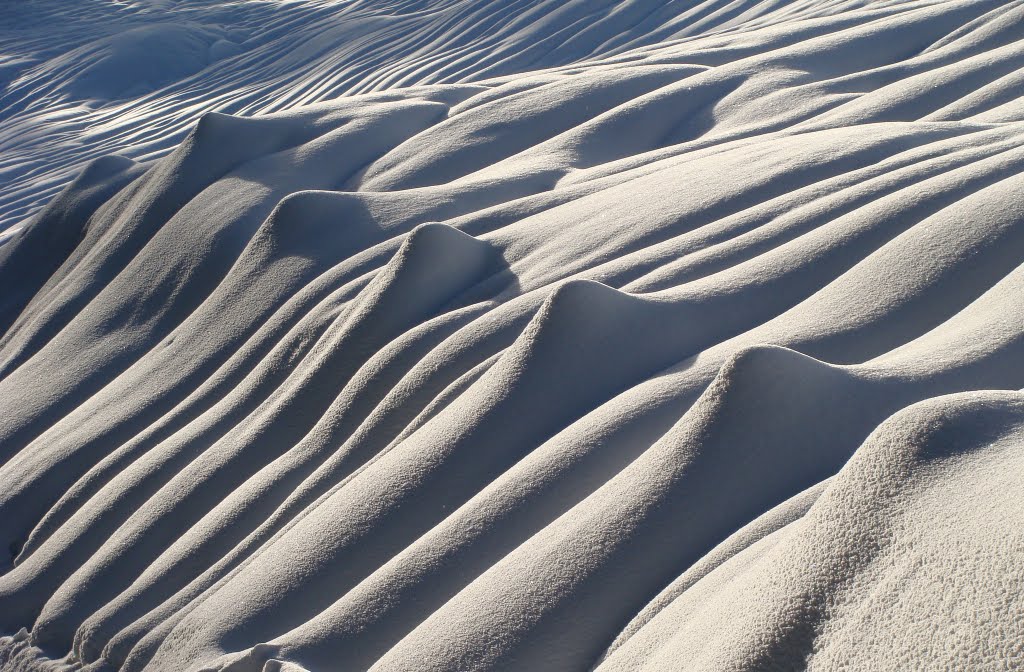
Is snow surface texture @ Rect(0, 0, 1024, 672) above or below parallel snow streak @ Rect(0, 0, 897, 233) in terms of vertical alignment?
below

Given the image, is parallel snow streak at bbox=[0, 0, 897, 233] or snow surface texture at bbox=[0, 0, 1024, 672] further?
parallel snow streak at bbox=[0, 0, 897, 233]

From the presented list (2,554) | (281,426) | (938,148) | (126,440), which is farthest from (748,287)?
(2,554)

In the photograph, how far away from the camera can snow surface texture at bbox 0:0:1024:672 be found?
1.15 m

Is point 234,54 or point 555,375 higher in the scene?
point 234,54

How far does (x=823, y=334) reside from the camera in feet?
5.67

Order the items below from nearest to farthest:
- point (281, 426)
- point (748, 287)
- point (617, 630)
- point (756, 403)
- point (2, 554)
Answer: point (617, 630) → point (756, 403) → point (748, 287) → point (281, 426) → point (2, 554)

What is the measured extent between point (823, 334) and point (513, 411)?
592 millimetres

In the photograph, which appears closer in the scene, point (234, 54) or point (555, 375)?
point (555, 375)

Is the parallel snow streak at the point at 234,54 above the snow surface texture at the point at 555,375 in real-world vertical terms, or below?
above

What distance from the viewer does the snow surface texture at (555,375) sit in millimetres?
1147

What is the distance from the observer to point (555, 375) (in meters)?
1.75

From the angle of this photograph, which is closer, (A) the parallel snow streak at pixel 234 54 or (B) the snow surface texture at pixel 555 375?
(B) the snow surface texture at pixel 555 375

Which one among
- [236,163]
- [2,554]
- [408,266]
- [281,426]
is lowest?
[2,554]

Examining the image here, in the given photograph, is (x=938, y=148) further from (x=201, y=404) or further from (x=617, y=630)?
(x=201, y=404)
